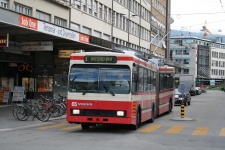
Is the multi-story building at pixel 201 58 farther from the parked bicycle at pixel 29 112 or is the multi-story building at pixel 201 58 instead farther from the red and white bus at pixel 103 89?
the red and white bus at pixel 103 89

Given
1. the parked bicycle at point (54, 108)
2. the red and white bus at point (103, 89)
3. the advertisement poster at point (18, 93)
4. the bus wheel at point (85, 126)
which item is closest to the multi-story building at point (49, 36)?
the red and white bus at point (103, 89)

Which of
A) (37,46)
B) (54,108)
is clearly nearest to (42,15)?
(37,46)

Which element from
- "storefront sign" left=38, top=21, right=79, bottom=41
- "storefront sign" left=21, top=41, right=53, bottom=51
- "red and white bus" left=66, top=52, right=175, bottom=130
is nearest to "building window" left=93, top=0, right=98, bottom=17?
"storefront sign" left=38, top=21, right=79, bottom=41

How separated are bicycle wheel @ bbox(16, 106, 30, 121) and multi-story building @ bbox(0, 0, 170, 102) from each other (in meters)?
3.77

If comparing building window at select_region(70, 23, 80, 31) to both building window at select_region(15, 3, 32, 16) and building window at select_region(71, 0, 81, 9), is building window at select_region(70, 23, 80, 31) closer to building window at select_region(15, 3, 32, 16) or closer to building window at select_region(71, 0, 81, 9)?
building window at select_region(71, 0, 81, 9)

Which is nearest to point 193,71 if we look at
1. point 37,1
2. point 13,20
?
point 37,1

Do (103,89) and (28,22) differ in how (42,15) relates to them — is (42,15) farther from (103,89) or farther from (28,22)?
(103,89)

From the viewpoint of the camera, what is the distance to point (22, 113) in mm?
20312

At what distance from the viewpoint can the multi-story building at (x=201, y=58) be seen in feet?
466

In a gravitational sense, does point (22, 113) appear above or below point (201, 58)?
below

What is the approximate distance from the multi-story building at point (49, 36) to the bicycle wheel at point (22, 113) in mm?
3766

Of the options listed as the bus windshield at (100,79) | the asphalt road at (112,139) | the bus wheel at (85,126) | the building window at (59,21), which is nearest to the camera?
the asphalt road at (112,139)

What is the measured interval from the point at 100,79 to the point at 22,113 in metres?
6.61

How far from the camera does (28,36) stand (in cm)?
2717
